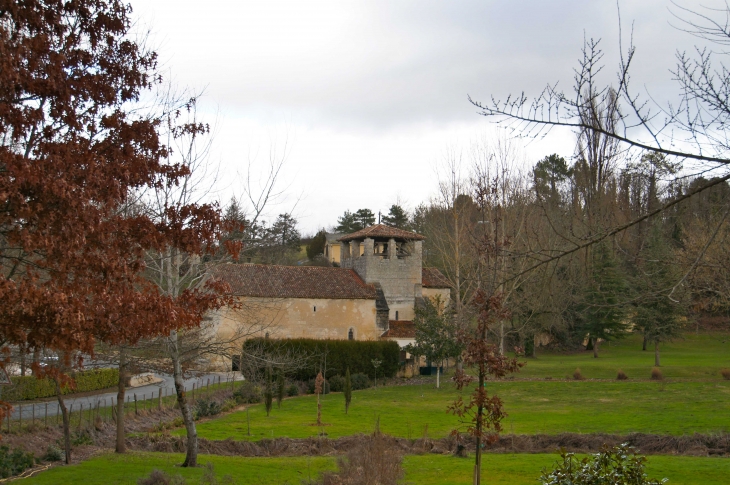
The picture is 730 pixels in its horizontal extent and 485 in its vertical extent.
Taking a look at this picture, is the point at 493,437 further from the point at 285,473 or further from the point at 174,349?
the point at 174,349

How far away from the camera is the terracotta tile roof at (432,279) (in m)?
41.1

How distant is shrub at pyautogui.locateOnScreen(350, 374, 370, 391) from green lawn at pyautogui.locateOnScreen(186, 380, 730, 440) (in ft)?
3.04

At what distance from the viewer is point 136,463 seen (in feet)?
44.3

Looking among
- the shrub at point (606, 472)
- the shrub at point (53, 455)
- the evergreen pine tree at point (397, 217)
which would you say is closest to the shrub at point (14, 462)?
the shrub at point (53, 455)

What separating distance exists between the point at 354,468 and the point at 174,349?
16.3ft

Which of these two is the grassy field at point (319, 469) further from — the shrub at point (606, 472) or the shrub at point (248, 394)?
the shrub at point (248, 394)

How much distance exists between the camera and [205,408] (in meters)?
22.6

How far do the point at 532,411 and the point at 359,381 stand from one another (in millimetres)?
10906

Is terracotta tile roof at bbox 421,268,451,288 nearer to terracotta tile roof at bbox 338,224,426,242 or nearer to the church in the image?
the church

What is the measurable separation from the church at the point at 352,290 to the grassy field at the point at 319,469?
19.0 meters

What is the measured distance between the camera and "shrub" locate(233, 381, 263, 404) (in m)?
26.4

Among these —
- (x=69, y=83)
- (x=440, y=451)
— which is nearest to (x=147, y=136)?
(x=69, y=83)

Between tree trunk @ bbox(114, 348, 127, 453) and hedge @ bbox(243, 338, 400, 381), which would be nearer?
tree trunk @ bbox(114, 348, 127, 453)

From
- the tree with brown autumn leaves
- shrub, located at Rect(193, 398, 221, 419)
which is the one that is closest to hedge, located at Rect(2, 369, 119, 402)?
shrub, located at Rect(193, 398, 221, 419)
